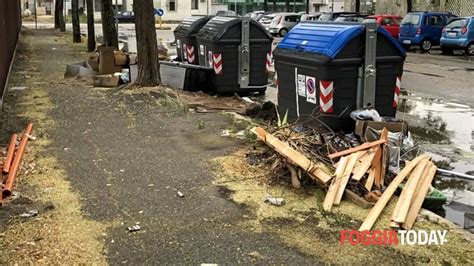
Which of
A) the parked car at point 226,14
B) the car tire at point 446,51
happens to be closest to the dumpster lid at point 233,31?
the parked car at point 226,14

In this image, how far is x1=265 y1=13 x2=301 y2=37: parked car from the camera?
41.6 metres

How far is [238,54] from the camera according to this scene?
13.0 m

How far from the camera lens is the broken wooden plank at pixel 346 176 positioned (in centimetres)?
583

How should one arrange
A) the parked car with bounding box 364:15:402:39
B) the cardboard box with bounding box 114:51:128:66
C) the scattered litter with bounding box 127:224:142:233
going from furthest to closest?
the parked car with bounding box 364:15:402:39 → the cardboard box with bounding box 114:51:128:66 → the scattered litter with bounding box 127:224:142:233

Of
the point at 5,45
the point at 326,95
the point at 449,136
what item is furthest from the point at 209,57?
the point at 449,136

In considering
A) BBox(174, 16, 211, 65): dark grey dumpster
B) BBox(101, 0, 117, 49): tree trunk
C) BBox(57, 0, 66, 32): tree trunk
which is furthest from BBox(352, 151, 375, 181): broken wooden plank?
BBox(57, 0, 66, 32): tree trunk

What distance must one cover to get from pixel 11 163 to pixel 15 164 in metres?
0.11

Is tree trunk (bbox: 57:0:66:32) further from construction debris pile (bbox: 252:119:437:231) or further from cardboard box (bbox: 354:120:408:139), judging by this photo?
construction debris pile (bbox: 252:119:437:231)

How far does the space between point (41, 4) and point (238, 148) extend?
78189 mm

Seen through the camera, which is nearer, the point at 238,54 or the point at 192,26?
the point at 238,54

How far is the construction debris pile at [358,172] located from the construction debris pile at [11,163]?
9.78 ft

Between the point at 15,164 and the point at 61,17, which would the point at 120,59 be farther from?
the point at 61,17

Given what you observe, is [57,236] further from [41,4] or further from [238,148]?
[41,4]

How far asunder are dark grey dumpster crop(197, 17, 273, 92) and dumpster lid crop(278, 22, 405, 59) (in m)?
3.54
